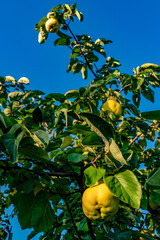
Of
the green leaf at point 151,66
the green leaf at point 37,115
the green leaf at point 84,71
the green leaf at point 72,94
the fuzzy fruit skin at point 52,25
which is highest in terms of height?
→ the fuzzy fruit skin at point 52,25

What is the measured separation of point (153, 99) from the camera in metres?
2.31

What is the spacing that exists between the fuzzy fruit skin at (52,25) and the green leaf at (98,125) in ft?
7.47

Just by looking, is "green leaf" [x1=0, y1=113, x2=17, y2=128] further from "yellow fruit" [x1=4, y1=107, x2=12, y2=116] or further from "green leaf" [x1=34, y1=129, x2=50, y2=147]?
"yellow fruit" [x1=4, y1=107, x2=12, y2=116]

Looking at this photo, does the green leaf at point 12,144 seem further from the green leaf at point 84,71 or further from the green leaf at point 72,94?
the green leaf at point 84,71

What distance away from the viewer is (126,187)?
94 cm

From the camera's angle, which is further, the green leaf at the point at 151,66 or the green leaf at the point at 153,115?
the green leaf at the point at 151,66

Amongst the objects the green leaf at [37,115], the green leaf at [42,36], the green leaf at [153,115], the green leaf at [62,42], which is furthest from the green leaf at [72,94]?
the green leaf at [42,36]

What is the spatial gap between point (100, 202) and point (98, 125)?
1.34 ft

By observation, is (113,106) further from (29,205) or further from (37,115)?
(29,205)

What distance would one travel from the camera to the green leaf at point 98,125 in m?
0.94

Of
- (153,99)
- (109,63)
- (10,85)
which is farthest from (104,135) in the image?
(109,63)

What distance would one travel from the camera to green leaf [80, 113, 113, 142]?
3.08ft

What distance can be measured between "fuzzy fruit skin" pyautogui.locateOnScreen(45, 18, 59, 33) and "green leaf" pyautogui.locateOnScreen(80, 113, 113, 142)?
228cm

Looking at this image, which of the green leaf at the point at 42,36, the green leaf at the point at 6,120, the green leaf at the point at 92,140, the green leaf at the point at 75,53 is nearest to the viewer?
the green leaf at the point at 6,120
